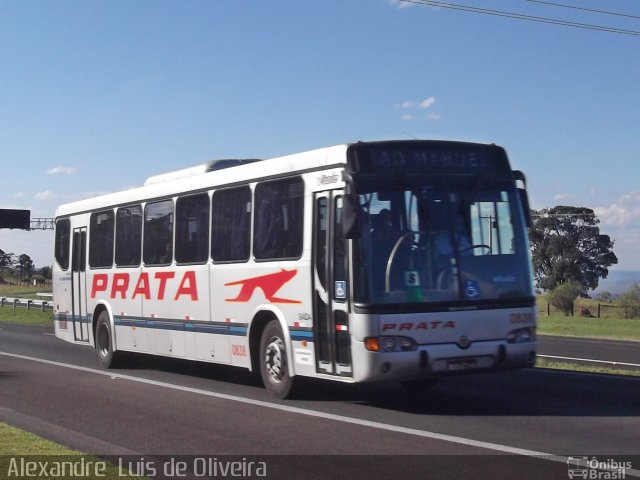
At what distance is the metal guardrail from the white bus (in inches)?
1569

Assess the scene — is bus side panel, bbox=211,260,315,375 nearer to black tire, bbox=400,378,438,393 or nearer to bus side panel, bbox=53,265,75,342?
black tire, bbox=400,378,438,393

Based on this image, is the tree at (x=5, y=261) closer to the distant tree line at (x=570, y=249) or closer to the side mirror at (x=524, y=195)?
the distant tree line at (x=570, y=249)

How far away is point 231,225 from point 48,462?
21.7 ft

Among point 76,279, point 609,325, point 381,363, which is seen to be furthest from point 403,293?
point 609,325

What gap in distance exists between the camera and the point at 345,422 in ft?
38.5

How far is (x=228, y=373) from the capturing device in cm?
1831

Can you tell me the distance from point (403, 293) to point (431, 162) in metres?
1.77

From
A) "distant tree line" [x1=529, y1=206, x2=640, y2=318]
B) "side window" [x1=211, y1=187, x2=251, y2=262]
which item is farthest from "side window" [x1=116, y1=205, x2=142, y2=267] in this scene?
"distant tree line" [x1=529, y1=206, x2=640, y2=318]

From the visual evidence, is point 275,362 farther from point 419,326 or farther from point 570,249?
point 570,249

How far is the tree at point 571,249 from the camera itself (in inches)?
3189

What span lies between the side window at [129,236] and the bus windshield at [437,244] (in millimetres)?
7288

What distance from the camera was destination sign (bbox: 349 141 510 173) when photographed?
12328 millimetres

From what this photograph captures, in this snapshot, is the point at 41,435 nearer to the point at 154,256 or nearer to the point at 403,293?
the point at 403,293

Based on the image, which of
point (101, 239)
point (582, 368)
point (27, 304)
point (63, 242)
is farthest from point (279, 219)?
point (27, 304)
